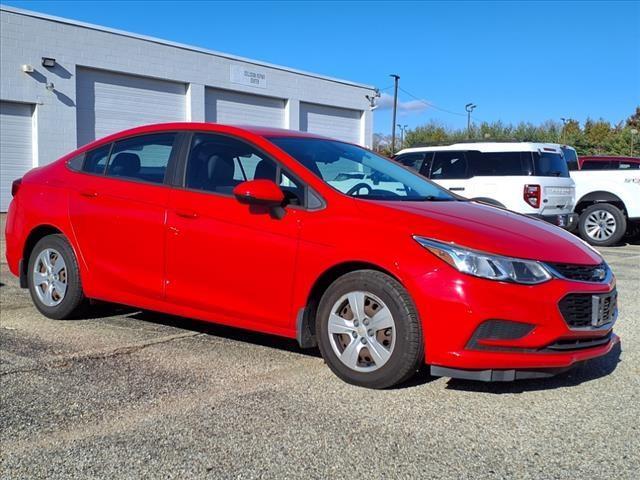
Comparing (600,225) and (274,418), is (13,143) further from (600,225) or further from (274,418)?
(274,418)

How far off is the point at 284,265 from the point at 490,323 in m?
1.34

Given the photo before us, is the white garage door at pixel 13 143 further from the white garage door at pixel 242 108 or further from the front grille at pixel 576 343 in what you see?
the front grille at pixel 576 343

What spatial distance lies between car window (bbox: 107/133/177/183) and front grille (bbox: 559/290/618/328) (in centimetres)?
296

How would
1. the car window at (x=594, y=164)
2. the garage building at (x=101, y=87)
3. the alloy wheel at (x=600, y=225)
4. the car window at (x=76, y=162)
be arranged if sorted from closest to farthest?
the car window at (x=76, y=162), the alloy wheel at (x=600, y=225), the car window at (x=594, y=164), the garage building at (x=101, y=87)

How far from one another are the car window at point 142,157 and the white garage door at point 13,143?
14262 mm

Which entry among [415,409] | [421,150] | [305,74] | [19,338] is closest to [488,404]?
[415,409]

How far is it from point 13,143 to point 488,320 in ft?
57.6

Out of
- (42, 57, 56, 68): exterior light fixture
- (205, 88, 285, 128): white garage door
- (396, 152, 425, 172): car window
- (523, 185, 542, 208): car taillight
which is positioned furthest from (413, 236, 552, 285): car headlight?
(205, 88, 285, 128): white garage door

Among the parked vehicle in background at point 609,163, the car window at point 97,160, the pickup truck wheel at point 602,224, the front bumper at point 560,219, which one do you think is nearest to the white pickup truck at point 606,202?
the pickup truck wheel at point 602,224

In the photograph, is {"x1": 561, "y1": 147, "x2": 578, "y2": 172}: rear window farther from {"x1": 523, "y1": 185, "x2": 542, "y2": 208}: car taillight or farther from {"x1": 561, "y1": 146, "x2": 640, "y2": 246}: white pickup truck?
{"x1": 523, "y1": 185, "x2": 542, "y2": 208}: car taillight

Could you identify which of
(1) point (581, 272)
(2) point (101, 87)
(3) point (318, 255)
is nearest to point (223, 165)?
(3) point (318, 255)

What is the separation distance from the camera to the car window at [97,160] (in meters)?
5.50

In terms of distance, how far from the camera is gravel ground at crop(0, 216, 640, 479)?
301 centimetres

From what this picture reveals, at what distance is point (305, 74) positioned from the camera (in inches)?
1032
